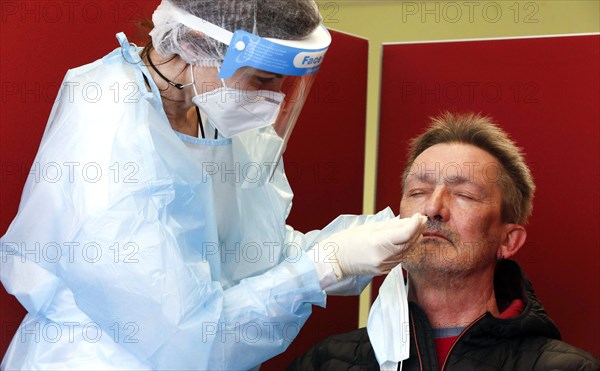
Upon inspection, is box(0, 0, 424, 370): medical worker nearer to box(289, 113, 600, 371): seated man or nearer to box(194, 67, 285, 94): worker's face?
box(194, 67, 285, 94): worker's face

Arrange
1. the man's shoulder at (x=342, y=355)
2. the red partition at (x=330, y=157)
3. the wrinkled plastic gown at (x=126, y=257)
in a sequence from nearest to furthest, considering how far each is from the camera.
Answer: the wrinkled plastic gown at (x=126, y=257), the man's shoulder at (x=342, y=355), the red partition at (x=330, y=157)

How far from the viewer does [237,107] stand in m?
1.73

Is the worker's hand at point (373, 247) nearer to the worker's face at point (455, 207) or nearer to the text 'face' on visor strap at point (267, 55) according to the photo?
the worker's face at point (455, 207)

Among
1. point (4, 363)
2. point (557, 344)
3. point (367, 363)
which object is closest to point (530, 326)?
point (557, 344)

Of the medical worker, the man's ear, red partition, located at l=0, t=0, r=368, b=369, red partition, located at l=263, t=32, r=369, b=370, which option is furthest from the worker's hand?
red partition, located at l=263, t=32, r=369, b=370

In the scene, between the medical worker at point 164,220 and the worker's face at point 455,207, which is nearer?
the medical worker at point 164,220

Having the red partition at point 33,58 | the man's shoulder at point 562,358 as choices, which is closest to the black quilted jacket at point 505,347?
the man's shoulder at point 562,358

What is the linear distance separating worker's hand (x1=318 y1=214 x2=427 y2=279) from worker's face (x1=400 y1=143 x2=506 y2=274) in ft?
0.85

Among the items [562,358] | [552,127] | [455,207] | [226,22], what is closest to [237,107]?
[226,22]

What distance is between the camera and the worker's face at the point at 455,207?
6.70 feet

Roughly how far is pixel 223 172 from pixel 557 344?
2.90ft

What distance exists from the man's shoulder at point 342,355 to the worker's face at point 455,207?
0.80ft

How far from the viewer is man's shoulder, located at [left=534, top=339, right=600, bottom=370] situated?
1905mm

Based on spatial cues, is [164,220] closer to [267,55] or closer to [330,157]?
[267,55]
